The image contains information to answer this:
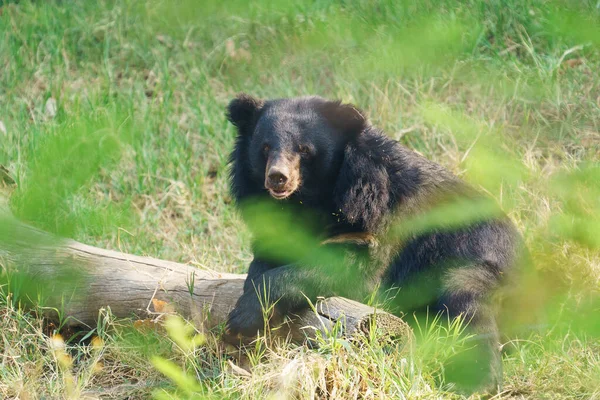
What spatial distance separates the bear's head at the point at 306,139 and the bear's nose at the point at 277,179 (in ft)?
0.73

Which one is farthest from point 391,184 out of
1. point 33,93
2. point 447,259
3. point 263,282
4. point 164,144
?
point 33,93

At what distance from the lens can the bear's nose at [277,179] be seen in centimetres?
444

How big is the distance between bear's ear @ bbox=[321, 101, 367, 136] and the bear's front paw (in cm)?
132

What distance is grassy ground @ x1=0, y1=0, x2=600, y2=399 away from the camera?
3.62 feet

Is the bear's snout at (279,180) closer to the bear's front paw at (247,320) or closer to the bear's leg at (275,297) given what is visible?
the bear's leg at (275,297)

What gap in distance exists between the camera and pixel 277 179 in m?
4.46

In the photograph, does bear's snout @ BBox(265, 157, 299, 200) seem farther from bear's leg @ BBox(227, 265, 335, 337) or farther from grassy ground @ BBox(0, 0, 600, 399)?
grassy ground @ BBox(0, 0, 600, 399)

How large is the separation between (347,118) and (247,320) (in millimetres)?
1519

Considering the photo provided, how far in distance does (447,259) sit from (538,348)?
2.52 feet

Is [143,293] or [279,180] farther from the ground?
[279,180]

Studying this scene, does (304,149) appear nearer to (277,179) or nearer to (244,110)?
(277,179)

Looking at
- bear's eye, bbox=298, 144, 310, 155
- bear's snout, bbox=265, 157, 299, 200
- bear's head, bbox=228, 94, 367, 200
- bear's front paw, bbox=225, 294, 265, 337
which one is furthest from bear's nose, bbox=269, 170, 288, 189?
bear's front paw, bbox=225, 294, 265, 337

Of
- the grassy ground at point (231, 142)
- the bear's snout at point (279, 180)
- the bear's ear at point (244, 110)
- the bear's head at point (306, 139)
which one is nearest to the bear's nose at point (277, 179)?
the bear's snout at point (279, 180)

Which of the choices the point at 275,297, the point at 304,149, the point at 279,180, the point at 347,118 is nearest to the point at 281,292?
the point at 275,297
